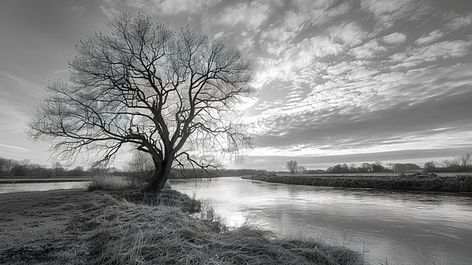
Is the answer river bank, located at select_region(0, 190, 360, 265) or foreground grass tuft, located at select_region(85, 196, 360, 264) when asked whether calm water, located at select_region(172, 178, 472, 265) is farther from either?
river bank, located at select_region(0, 190, 360, 265)

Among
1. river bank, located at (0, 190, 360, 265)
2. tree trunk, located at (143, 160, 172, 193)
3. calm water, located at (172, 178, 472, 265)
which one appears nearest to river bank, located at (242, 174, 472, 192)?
calm water, located at (172, 178, 472, 265)

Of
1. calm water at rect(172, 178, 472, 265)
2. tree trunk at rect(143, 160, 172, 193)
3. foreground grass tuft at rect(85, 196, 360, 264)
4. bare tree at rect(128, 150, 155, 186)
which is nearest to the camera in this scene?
foreground grass tuft at rect(85, 196, 360, 264)

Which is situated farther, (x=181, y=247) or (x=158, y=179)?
(x=158, y=179)

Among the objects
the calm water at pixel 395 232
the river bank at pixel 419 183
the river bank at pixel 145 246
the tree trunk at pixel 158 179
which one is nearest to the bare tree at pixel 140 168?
the tree trunk at pixel 158 179

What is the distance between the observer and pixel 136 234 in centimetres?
511

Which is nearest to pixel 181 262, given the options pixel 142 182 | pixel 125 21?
pixel 125 21

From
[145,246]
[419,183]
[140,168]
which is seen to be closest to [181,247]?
[145,246]

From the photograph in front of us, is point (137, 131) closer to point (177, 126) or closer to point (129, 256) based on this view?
point (177, 126)

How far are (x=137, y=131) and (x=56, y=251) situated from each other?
13816 millimetres

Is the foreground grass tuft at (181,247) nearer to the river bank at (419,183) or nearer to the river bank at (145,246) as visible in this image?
the river bank at (145,246)

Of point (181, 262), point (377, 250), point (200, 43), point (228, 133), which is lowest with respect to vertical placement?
point (377, 250)

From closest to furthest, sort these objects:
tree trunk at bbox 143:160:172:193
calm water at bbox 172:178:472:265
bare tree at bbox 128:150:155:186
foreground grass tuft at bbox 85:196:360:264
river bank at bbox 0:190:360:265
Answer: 1. river bank at bbox 0:190:360:265
2. foreground grass tuft at bbox 85:196:360:264
3. calm water at bbox 172:178:472:265
4. tree trunk at bbox 143:160:172:193
5. bare tree at bbox 128:150:155:186

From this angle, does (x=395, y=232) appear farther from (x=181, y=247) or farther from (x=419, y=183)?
(x=419, y=183)

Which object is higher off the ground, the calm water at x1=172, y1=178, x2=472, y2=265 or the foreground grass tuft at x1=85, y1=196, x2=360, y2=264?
the foreground grass tuft at x1=85, y1=196, x2=360, y2=264
